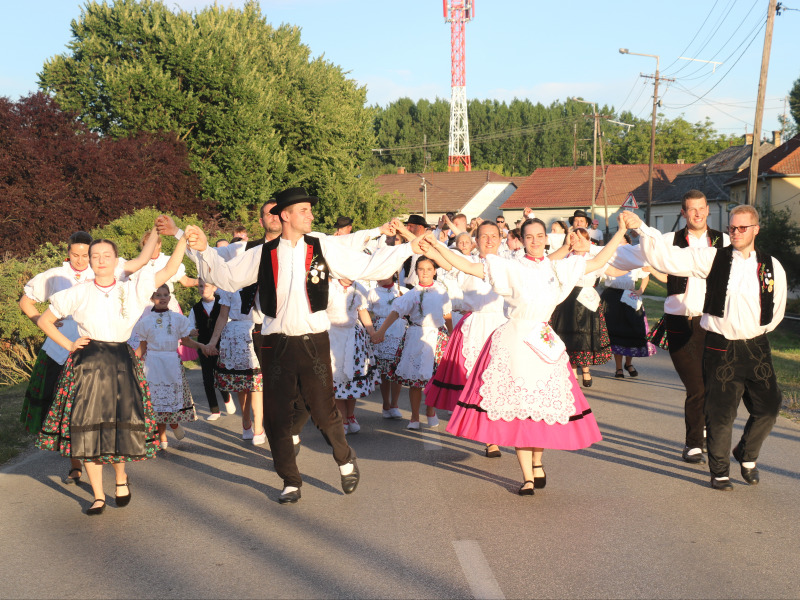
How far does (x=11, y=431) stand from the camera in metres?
9.30

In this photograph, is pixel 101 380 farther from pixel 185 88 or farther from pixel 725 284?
pixel 185 88

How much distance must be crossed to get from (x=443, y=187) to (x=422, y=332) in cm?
7724

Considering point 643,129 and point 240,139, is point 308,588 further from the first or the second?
point 643,129

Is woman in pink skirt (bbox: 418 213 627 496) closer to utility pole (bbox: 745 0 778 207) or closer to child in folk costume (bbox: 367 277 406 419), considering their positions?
child in folk costume (bbox: 367 277 406 419)

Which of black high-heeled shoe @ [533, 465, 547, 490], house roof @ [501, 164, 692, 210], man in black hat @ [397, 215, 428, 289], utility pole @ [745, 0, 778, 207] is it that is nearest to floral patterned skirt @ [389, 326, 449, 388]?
man in black hat @ [397, 215, 428, 289]

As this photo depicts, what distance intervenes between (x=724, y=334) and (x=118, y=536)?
15.3 feet

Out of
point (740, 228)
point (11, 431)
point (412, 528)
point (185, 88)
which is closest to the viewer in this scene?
point (412, 528)

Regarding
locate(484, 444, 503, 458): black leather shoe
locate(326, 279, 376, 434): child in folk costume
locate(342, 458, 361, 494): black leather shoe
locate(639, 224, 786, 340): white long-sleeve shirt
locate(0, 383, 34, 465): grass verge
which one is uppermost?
locate(639, 224, 786, 340): white long-sleeve shirt

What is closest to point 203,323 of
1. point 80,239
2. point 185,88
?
point 80,239

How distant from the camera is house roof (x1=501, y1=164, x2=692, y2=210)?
77125 millimetres

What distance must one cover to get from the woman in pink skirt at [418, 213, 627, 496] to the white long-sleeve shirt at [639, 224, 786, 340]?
1.94 ft

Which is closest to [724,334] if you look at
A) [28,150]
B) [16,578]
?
[16,578]

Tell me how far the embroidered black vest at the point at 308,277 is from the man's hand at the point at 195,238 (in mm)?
500

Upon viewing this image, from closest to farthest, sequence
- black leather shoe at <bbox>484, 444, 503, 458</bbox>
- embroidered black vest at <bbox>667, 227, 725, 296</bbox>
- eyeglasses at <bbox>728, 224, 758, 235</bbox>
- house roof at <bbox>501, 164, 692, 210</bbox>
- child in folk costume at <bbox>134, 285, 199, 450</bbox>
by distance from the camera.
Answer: eyeglasses at <bbox>728, 224, 758, 235</bbox> < embroidered black vest at <bbox>667, 227, 725, 296</bbox> < black leather shoe at <bbox>484, 444, 503, 458</bbox> < child in folk costume at <bbox>134, 285, 199, 450</bbox> < house roof at <bbox>501, 164, 692, 210</bbox>
